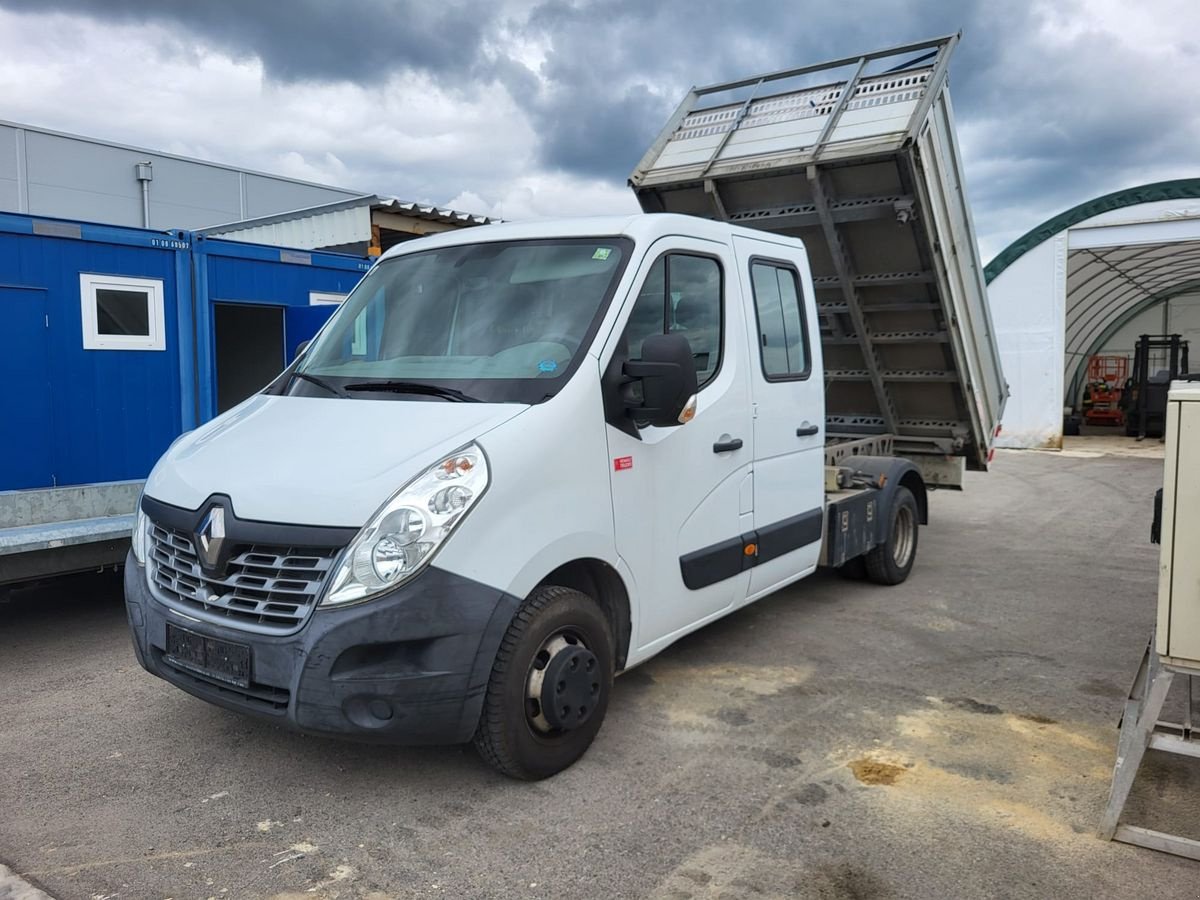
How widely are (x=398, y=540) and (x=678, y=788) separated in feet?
4.84

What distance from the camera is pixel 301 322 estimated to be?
7.63 m

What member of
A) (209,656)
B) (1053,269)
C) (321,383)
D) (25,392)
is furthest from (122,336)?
(1053,269)

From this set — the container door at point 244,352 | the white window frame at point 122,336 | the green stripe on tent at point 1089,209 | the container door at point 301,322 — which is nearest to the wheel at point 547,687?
the white window frame at point 122,336

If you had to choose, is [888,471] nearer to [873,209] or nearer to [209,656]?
[873,209]

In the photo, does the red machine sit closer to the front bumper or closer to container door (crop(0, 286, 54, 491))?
container door (crop(0, 286, 54, 491))

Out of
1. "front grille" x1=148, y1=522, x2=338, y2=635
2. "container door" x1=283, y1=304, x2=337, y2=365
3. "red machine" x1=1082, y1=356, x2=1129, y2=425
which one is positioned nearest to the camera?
"front grille" x1=148, y1=522, x2=338, y2=635

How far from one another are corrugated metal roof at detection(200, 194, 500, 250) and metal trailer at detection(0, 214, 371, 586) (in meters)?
3.23

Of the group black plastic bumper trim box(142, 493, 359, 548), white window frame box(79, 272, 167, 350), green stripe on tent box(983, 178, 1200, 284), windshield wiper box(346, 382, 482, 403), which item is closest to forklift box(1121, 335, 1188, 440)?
green stripe on tent box(983, 178, 1200, 284)

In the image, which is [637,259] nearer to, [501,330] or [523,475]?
[501,330]

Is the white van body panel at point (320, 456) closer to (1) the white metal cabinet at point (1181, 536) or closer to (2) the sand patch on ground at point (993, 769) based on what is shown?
(2) the sand patch on ground at point (993, 769)

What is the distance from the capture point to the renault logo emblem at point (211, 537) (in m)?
3.27

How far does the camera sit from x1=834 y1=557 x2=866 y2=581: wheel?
22.2ft

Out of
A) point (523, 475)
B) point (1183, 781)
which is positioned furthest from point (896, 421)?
point (523, 475)

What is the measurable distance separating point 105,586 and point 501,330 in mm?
4772
